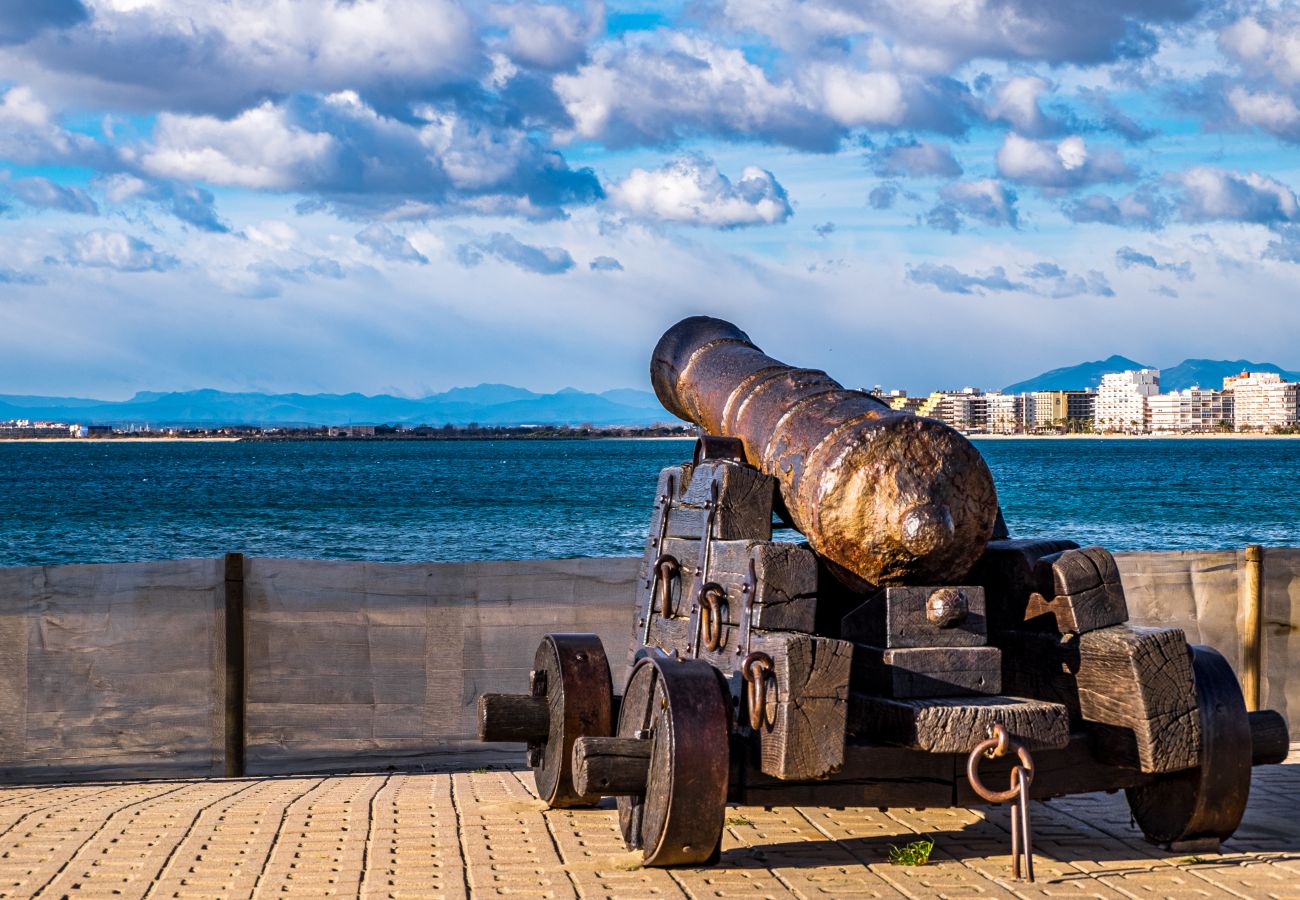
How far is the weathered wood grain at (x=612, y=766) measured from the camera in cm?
523

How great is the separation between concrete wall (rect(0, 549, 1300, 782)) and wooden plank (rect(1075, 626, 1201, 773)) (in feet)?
12.4

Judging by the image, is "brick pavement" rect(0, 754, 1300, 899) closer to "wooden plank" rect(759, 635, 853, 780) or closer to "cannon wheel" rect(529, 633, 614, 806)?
"cannon wheel" rect(529, 633, 614, 806)

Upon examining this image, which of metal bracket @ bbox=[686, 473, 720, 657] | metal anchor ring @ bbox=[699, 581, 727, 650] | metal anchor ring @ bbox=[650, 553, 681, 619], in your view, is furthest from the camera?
metal anchor ring @ bbox=[650, 553, 681, 619]

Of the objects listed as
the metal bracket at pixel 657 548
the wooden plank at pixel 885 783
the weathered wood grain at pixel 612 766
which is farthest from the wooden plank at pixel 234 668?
A: the wooden plank at pixel 885 783

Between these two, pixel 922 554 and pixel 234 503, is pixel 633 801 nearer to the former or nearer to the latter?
pixel 922 554

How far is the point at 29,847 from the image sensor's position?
5648 mm

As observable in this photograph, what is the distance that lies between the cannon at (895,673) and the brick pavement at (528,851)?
197 millimetres

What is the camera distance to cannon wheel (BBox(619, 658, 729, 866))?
5047 millimetres

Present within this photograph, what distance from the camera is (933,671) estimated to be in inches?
208

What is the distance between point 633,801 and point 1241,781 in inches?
85.5

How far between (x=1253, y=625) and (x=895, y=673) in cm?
489

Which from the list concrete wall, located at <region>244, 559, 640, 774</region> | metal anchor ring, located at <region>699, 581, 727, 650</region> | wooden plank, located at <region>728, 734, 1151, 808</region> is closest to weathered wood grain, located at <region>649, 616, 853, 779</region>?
wooden plank, located at <region>728, 734, 1151, 808</region>

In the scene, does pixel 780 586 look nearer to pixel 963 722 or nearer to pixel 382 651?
pixel 963 722

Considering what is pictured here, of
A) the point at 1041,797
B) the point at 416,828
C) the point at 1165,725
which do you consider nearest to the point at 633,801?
the point at 416,828
